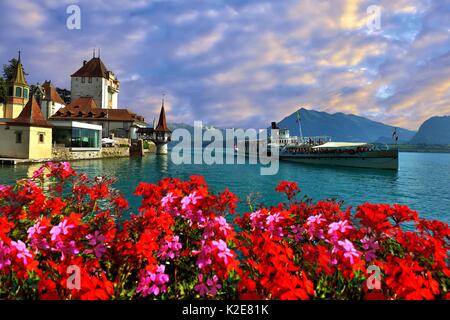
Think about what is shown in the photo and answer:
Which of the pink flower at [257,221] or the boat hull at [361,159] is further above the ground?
the boat hull at [361,159]

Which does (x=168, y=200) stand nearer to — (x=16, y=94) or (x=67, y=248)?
(x=67, y=248)

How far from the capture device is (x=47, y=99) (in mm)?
68500

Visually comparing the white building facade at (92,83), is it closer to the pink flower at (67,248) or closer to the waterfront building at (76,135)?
the waterfront building at (76,135)

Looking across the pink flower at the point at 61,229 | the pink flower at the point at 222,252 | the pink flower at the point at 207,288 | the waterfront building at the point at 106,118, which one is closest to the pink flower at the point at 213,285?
the pink flower at the point at 207,288

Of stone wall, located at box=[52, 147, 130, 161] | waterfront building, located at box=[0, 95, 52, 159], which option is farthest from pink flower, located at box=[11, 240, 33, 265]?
stone wall, located at box=[52, 147, 130, 161]

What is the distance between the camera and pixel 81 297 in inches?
84.9

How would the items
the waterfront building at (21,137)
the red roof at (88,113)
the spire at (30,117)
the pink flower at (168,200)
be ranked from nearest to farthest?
the pink flower at (168,200) → the waterfront building at (21,137) → the spire at (30,117) → the red roof at (88,113)

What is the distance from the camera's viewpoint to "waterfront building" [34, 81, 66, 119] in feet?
218

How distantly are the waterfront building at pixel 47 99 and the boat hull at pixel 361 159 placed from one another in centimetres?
7084

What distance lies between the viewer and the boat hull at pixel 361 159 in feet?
170

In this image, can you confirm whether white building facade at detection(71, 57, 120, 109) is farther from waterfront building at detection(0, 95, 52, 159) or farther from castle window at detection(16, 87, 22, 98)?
waterfront building at detection(0, 95, 52, 159)

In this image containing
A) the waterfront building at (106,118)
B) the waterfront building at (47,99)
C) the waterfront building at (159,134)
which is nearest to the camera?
the waterfront building at (47,99)
